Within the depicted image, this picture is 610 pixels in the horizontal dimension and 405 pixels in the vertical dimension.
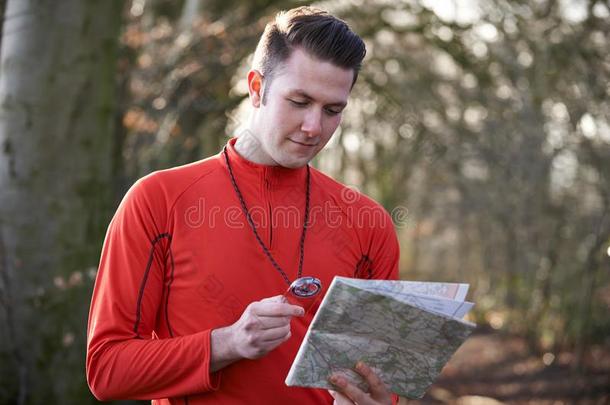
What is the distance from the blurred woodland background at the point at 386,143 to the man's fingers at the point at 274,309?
10.6 ft

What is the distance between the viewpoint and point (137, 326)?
2428 mm

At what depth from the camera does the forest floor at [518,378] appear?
896 centimetres

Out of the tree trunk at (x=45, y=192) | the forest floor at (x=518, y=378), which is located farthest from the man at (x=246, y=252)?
the forest floor at (x=518, y=378)

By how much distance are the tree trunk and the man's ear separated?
2.70 metres

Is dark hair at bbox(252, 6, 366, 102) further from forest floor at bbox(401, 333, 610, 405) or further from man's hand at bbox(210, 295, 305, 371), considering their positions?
forest floor at bbox(401, 333, 610, 405)

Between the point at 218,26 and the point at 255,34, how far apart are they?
17.0 inches

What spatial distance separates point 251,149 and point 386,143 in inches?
538

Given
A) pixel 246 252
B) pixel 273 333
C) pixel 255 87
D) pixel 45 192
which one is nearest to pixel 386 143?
pixel 45 192

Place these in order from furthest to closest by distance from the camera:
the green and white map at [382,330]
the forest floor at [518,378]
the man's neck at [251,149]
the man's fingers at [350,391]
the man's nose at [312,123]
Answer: the forest floor at [518,378] → the man's neck at [251,149] → the man's nose at [312,123] → the man's fingers at [350,391] → the green and white map at [382,330]

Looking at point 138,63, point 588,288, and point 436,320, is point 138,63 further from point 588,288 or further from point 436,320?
point 436,320

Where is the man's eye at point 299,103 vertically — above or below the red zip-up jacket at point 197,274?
above

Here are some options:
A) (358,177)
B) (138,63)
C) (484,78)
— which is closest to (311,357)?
(138,63)

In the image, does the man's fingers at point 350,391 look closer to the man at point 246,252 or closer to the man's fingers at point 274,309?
the man at point 246,252

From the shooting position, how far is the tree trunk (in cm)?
505
